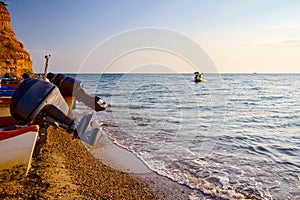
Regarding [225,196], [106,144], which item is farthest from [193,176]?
[106,144]

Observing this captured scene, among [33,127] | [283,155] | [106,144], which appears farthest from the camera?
[106,144]

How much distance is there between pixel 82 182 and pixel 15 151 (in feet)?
5.43

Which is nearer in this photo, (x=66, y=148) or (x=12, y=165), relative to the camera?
(x=12, y=165)

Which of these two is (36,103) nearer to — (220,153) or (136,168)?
(136,168)

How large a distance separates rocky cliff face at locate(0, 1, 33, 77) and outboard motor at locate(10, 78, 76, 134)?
34280mm

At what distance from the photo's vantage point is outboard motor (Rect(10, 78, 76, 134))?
470 cm

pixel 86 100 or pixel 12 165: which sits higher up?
pixel 86 100

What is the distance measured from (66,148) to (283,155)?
26.0ft

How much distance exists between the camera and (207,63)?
7023 millimetres

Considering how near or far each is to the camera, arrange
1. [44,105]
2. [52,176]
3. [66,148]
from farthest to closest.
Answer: [66,148] < [52,176] < [44,105]

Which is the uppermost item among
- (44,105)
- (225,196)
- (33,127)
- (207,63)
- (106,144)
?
(207,63)

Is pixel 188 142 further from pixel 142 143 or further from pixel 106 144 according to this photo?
pixel 106 144

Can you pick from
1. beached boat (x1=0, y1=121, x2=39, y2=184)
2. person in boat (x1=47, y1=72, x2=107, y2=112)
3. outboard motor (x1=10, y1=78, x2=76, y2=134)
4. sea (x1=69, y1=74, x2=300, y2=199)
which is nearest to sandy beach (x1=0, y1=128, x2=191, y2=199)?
beached boat (x1=0, y1=121, x2=39, y2=184)

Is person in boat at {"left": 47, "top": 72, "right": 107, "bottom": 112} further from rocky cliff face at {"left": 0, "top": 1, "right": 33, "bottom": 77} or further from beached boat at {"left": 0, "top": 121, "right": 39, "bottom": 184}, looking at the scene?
rocky cliff face at {"left": 0, "top": 1, "right": 33, "bottom": 77}
